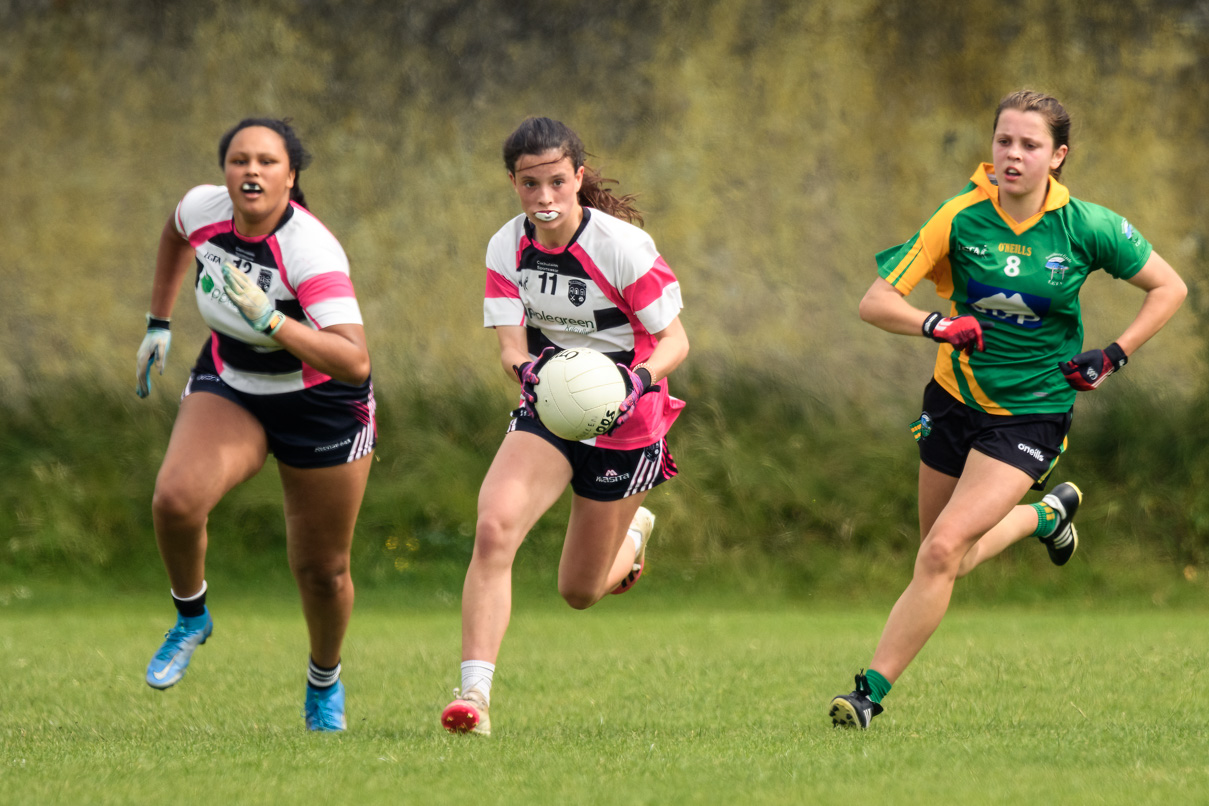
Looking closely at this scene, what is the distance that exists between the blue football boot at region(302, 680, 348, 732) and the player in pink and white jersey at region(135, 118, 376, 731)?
18mm

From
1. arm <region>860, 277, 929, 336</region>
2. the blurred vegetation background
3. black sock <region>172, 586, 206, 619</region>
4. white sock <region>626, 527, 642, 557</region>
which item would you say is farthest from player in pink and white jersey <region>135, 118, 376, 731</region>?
the blurred vegetation background

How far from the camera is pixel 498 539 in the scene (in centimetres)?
567

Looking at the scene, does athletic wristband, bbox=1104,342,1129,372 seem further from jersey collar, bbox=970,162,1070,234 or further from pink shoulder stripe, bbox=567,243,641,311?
pink shoulder stripe, bbox=567,243,641,311

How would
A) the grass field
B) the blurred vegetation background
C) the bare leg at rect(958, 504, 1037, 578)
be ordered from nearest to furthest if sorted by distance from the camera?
1. the grass field
2. the bare leg at rect(958, 504, 1037, 578)
3. the blurred vegetation background

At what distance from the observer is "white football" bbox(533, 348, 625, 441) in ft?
18.6

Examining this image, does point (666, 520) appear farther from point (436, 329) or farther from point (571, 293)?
point (571, 293)

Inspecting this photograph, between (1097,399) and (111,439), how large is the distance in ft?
26.9

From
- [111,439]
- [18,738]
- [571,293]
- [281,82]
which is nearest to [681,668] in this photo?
[571,293]

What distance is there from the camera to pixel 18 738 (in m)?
6.05

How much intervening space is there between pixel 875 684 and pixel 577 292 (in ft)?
6.29

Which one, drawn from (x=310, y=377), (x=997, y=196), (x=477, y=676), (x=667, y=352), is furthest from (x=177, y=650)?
(x=997, y=196)

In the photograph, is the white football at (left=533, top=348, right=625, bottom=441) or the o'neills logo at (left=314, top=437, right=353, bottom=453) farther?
the o'neills logo at (left=314, top=437, right=353, bottom=453)

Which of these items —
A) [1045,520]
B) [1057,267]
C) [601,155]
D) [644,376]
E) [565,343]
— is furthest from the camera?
[601,155]

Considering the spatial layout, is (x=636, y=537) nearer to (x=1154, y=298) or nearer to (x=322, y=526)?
(x=322, y=526)
